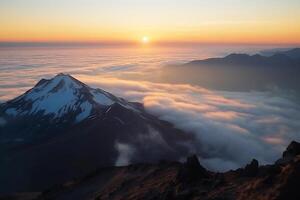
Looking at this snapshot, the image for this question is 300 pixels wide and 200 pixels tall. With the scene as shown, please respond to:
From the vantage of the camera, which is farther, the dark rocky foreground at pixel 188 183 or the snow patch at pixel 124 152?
the snow patch at pixel 124 152

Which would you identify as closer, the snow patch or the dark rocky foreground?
the dark rocky foreground

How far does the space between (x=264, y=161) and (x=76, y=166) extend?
81.7 m

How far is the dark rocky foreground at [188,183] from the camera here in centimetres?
3931

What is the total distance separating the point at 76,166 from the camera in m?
171

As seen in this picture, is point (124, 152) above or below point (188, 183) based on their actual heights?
below

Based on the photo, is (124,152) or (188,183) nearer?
(188,183)

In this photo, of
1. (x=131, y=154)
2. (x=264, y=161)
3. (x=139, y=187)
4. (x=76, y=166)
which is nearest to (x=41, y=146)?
(x=76, y=166)

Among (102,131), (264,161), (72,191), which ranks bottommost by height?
(264,161)

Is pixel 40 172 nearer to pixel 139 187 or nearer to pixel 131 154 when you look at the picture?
pixel 131 154

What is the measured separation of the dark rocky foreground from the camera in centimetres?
3931

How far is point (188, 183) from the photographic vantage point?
55.7 m

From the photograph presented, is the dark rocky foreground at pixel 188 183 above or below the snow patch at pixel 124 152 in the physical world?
above

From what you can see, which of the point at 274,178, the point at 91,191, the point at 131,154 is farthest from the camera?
the point at 131,154

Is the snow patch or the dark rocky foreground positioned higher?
the dark rocky foreground
